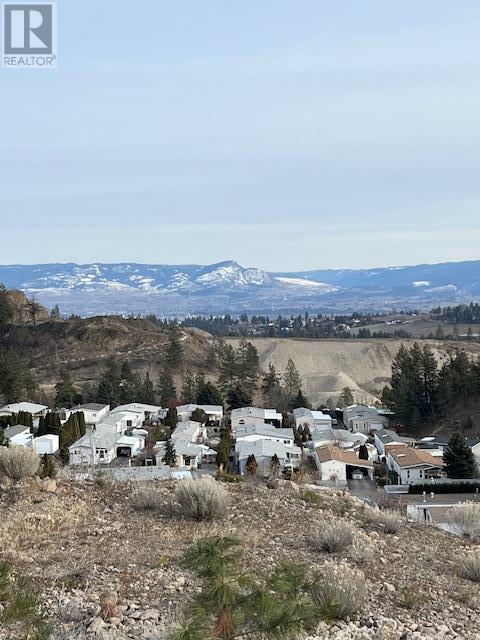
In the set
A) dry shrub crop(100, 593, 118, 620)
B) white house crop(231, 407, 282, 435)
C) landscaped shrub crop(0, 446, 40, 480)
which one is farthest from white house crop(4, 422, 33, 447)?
dry shrub crop(100, 593, 118, 620)

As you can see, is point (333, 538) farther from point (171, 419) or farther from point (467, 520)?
point (171, 419)

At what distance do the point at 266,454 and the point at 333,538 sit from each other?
72.0 feet

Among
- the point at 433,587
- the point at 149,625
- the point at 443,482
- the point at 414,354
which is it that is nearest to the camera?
the point at 149,625

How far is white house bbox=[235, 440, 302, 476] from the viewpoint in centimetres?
2902

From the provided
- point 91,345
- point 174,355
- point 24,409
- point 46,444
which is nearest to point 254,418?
point 46,444

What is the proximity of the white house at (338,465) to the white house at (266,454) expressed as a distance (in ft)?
4.15

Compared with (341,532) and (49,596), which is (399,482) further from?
(49,596)

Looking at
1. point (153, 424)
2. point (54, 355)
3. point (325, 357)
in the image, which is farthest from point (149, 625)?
point (325, 357)

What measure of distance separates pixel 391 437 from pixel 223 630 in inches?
1316

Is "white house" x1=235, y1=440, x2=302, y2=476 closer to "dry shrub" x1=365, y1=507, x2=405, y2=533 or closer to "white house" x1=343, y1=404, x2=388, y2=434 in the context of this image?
"white house" x1=343, y1=404, x2=388, y2=434

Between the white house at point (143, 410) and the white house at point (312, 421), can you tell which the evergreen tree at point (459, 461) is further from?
the white house at point (143, 410)

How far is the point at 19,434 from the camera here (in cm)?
3322

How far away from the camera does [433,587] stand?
22.7ft

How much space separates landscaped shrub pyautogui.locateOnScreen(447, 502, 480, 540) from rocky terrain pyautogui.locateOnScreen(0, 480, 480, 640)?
60 cm
